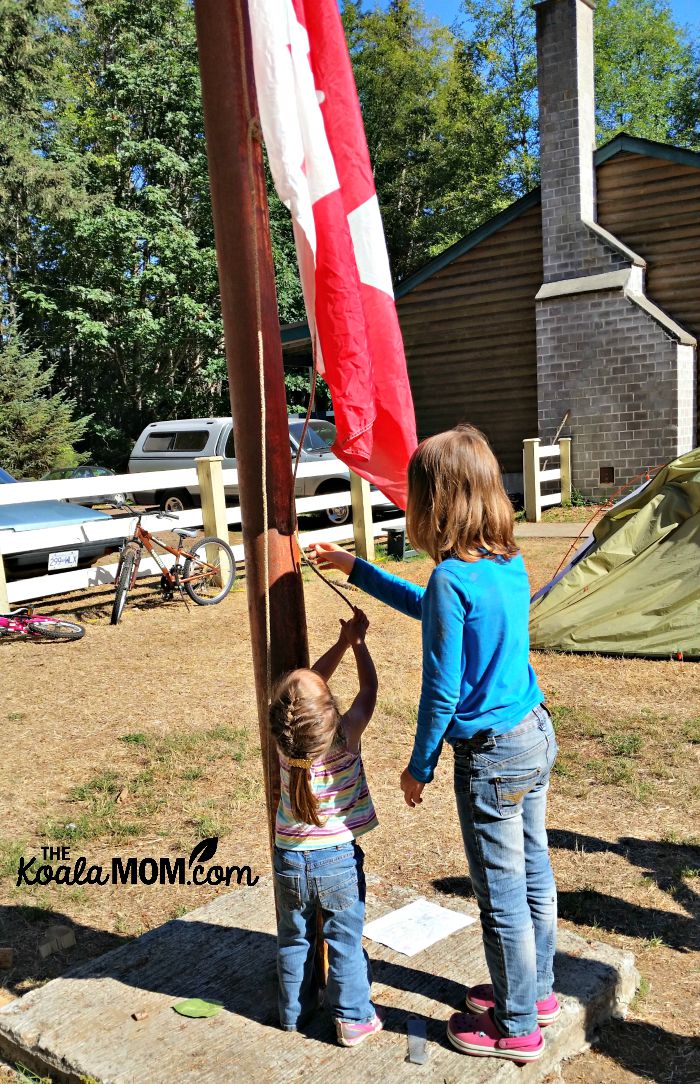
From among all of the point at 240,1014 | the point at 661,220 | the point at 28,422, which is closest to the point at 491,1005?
the point at 240,1014

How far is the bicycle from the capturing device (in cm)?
798

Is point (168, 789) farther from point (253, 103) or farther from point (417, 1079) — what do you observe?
point (253, 103)

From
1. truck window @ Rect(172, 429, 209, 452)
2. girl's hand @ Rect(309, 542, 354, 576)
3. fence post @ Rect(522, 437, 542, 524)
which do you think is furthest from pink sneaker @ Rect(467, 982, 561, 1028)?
truck window @ Rect(172, 429, 209, 452)

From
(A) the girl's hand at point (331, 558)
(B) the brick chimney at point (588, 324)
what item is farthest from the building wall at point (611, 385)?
(A) the girl's hand at point (331, 558)

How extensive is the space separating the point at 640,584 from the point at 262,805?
375 cm

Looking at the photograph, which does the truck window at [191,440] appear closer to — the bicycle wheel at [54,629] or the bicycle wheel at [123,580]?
the bicycle wheel at [123,580]

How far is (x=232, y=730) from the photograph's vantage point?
533cm

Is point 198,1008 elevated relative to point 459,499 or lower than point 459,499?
lower

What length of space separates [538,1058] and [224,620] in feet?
19.9

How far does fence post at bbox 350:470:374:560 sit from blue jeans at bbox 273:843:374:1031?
27.4ft

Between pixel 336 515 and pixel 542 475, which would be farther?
pixel 542 475

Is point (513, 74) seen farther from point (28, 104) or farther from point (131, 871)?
point (131, 871)

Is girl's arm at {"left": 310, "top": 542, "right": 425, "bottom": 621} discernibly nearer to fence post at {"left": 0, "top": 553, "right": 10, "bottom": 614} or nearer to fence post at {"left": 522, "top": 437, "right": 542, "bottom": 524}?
fence post at {"left": 0, "top": 553, "right": 10, "bottom": 614}

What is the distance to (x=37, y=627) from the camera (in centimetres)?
725
